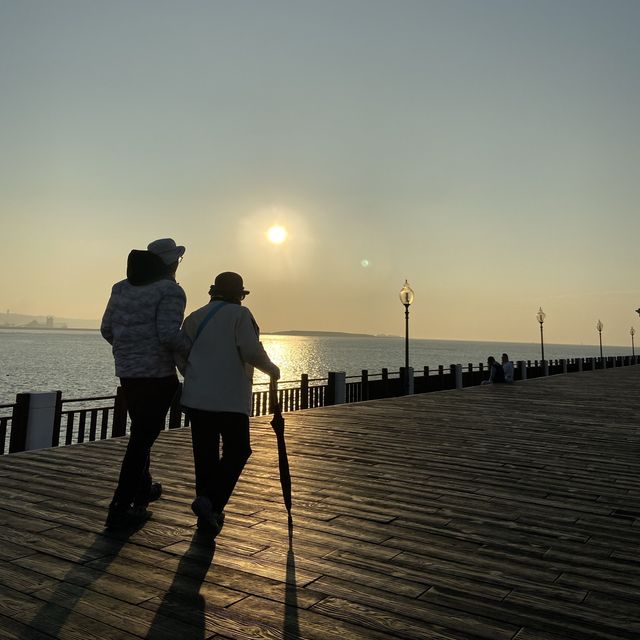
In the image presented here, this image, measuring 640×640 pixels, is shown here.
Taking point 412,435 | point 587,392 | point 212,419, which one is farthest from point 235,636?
point 587,392

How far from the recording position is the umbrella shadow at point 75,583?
2.51m

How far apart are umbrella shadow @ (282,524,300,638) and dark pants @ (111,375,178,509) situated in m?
1.39

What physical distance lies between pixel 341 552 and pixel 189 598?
110cm

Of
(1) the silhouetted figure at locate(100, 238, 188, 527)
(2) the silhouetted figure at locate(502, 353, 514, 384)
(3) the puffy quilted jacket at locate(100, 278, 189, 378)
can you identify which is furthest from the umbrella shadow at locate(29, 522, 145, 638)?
(2) the silhouetted figure at locate(502, 353, 514, 384)

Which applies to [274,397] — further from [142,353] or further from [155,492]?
[155,492]

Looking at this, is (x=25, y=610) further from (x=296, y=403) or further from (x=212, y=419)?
(x=296, y=403)

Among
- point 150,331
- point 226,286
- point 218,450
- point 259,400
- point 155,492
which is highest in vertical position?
point 226,286

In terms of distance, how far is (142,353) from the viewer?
4.00 metres

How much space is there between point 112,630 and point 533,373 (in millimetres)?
30647

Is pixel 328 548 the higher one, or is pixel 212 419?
pixel 212 419

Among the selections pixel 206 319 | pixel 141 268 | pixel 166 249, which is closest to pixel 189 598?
pixel 206 319

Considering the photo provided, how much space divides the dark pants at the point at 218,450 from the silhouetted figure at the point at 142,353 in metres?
0.33

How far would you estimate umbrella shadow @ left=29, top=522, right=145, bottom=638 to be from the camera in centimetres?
251

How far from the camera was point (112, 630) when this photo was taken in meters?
2.45
